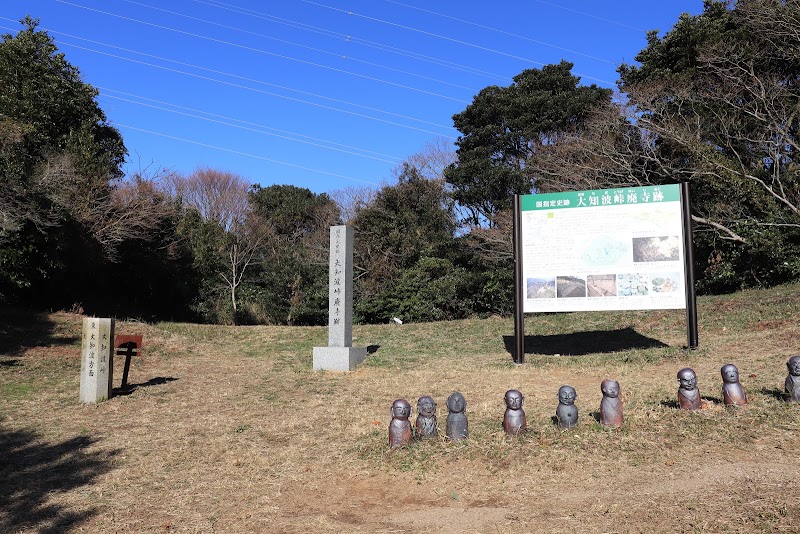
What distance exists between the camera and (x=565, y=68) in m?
26.7

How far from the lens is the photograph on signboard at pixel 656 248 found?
9906 millimetres

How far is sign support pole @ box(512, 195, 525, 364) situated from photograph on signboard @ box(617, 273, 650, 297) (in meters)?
1.64

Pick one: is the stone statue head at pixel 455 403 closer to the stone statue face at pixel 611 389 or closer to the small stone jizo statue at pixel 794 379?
the stone statue face at pixel 611 389

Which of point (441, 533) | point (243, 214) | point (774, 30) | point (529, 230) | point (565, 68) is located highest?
point (565, 68)

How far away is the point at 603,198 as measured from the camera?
1022 cm

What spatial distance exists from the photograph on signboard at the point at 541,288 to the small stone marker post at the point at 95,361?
687 centimetres

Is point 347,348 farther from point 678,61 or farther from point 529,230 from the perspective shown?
point 678,61

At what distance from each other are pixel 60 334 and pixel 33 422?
724 cm

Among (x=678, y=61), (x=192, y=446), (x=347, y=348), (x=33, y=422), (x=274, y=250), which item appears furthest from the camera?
(x=274, y=250)

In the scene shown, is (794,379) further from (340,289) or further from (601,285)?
(340,289)

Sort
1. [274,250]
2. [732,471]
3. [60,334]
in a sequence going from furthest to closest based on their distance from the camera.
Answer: [274,250], [60,334], [732,471]

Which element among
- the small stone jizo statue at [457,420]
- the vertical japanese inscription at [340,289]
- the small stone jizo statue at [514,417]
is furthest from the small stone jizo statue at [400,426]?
the vertical japanese inscription at [340,289]

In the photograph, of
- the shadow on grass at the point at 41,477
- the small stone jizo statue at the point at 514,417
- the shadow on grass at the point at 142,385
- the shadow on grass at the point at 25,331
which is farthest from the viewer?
the shadow on grass at the point at 25,331

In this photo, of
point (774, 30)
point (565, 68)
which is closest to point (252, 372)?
point (774, 30)
